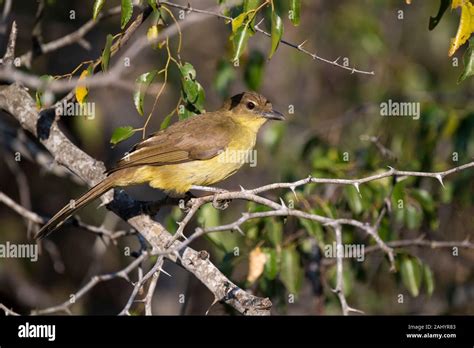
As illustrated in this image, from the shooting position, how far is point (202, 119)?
6254 millimetres

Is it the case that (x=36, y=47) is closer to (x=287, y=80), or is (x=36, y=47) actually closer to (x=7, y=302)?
(x=7, y=302)

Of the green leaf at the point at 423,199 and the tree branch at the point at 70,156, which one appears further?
the green leaf at the point at 423,199

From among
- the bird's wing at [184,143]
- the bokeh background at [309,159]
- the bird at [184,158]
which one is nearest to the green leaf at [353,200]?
the bokeh background at [309,159]

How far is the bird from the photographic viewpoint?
557cm

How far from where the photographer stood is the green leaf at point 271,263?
548 centimetres

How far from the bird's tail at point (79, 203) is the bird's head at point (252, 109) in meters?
1.65

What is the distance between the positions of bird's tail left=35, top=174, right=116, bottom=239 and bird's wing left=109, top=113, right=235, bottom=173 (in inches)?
14.0

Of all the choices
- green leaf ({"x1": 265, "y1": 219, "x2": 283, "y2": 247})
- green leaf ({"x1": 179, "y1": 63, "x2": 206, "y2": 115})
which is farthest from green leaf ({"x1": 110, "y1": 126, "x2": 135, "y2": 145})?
green leaf ({"x1": 265, "y1": 219, "x2": 283, "y2": 247})

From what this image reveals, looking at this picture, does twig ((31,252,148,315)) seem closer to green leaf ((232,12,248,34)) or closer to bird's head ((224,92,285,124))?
green leaf ((232,12,248,34))

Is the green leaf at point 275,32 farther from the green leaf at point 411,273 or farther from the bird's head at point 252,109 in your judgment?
the bird's head at point 252,109

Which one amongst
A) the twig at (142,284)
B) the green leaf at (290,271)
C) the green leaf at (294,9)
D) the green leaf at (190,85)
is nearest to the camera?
the twig at (142,284)

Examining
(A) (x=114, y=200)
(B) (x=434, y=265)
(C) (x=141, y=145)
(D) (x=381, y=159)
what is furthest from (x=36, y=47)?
(B) (x=434, y=265)

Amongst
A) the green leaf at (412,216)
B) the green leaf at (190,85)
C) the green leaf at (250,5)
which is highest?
the green leaf at (250,5)

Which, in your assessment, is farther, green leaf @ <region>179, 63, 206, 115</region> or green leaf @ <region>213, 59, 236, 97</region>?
green leaf @ <region>213, 59, 236, 97</region>
